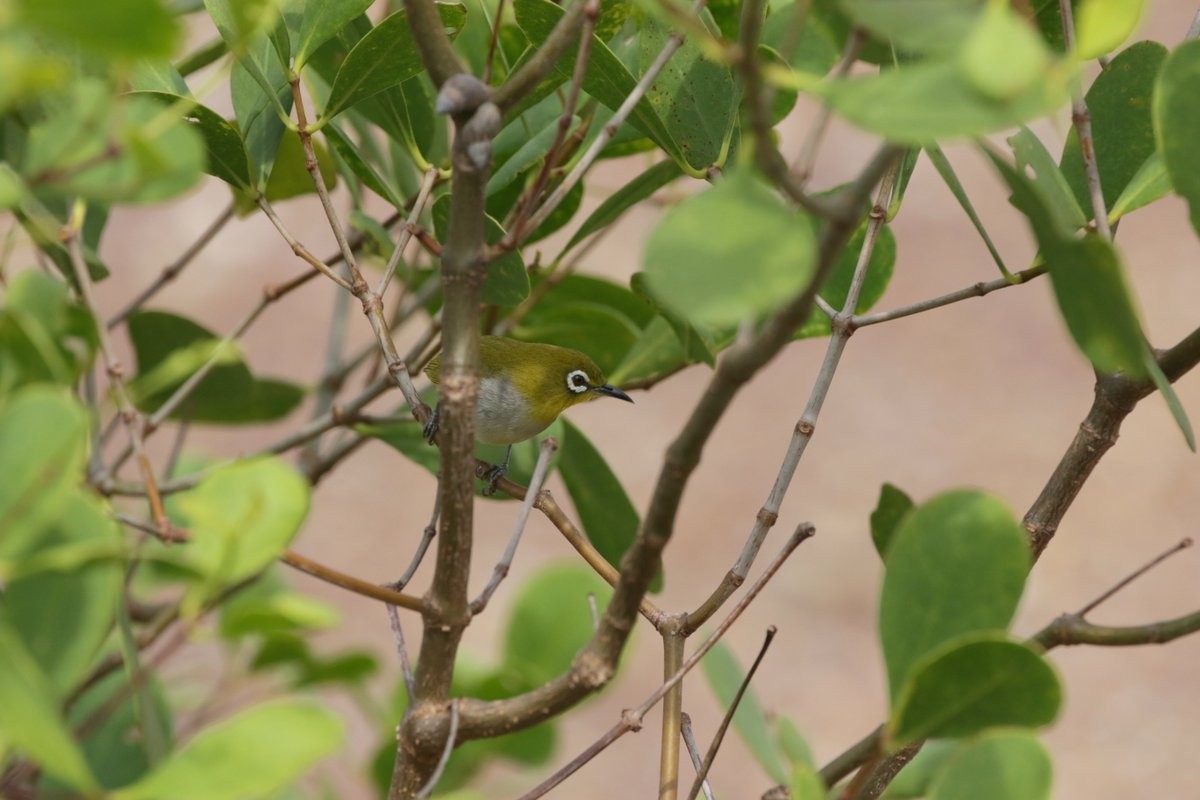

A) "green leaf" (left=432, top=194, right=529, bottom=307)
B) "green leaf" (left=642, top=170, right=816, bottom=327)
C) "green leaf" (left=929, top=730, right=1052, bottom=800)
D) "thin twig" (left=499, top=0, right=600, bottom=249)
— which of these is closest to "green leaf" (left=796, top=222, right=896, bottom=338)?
"green leaf" (left=432, top=194, right=529, bottom=307)

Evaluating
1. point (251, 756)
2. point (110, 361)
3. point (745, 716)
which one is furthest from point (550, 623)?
point (251, 756)

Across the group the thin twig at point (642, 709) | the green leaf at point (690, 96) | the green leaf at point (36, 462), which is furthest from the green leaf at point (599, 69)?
the green leaf at point (36, 462)

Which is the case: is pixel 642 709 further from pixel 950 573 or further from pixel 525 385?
pixel 525 385

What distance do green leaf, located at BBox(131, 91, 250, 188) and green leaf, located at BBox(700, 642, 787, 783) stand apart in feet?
1.78

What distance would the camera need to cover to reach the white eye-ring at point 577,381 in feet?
7.06

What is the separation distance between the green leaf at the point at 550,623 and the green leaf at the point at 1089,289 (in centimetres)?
84

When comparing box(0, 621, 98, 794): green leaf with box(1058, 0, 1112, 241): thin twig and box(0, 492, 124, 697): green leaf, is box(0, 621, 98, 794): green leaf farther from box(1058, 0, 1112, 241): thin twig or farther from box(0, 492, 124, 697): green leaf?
box(1058, 0, 1112, 241): thin twig

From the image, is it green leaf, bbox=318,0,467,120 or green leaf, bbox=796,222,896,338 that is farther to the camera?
green leaf, bbox=796,222,896,338

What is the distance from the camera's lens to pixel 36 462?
0.42m

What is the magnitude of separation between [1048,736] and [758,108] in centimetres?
341

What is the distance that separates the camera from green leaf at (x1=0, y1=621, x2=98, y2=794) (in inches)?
15.4

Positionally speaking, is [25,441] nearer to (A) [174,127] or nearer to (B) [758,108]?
(A) [174,127]

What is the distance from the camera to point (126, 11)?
369 millimetres

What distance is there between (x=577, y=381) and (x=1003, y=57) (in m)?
1.80
